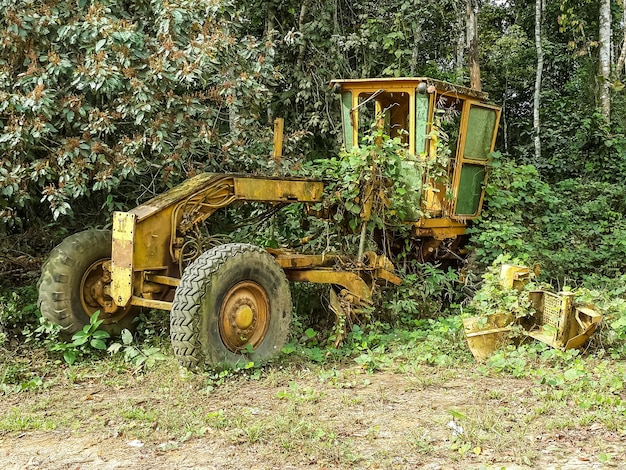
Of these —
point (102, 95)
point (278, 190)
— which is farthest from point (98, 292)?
point (102, 95)

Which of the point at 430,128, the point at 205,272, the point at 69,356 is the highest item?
the point at 430,128

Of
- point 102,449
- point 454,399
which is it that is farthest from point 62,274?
point 454,399

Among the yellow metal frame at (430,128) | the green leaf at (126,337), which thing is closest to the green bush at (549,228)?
the yellow metal frame at (430,128)

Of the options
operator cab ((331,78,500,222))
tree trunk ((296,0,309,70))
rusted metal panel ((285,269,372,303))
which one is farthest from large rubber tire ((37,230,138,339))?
tree trunk ((296,0,309,70))

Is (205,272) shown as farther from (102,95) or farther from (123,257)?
(102,95)

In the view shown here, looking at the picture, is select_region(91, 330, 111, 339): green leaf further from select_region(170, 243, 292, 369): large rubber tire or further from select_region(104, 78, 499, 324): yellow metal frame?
select_region(170, 243, 292, 369): large rubber tire

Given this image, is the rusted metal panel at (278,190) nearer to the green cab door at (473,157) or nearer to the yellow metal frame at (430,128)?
the yellow metal frame at (430,128)

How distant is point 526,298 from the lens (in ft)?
16.9

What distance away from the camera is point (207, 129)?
6.46 m

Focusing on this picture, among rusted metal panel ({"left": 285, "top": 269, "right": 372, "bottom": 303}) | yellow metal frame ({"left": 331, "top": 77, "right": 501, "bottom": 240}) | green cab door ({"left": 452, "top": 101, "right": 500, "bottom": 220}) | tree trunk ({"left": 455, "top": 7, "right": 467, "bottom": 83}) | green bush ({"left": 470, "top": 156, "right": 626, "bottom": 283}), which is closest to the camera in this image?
rusted metal panel ({"left": 285, "top": 269, "right": 372, "bottom": 303})

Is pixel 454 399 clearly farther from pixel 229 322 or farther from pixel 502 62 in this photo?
pixel 502 62

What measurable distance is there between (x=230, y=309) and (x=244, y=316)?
0.50 ft

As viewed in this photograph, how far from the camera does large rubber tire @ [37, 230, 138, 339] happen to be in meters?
5.18

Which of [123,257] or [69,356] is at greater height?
[123,257]
